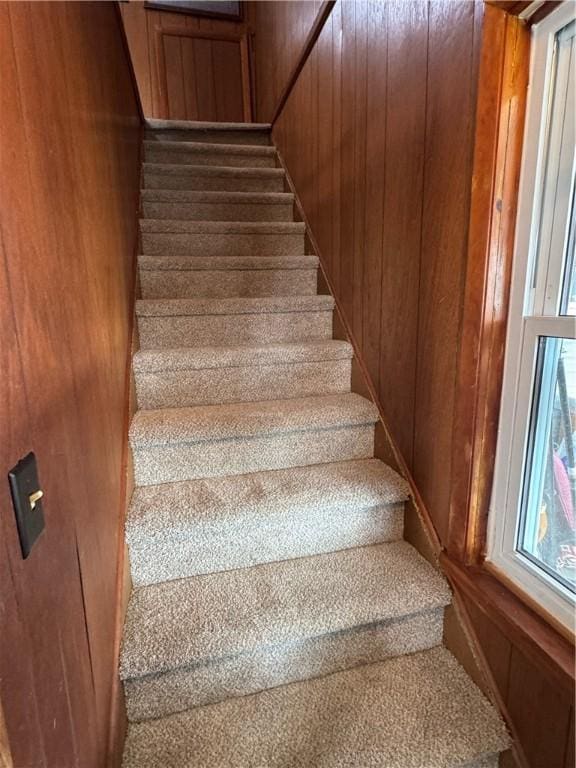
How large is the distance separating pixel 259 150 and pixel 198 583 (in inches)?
105

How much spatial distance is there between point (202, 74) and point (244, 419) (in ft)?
11.7

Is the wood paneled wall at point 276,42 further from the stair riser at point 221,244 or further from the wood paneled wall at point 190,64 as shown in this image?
the stair riser at point 221,244

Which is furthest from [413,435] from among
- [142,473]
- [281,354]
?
[142,473]

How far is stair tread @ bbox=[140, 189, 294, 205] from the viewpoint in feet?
7.29

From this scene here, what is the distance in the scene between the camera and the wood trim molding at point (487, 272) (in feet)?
2.88

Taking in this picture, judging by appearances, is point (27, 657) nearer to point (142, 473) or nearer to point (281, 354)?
point (142, 473)

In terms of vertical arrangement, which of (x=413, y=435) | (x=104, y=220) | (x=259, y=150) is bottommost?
(x=413, y=435)

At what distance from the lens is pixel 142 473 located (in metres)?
1.33

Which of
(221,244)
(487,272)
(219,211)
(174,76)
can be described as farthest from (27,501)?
(174,76)

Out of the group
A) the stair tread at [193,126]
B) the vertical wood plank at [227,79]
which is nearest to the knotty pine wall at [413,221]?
the stair tread at [193,126]

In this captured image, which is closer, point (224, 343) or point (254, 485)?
point (254, 485)

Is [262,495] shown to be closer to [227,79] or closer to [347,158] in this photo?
[347,158]

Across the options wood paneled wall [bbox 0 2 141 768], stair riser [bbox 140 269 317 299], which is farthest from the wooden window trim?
stair riser [bbox 140 269 317 299]

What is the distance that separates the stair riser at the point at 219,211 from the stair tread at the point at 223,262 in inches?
16.2
